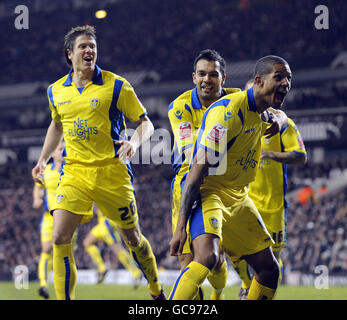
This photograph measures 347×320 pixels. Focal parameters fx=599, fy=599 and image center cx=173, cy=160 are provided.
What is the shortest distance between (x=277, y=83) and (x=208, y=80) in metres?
1.09

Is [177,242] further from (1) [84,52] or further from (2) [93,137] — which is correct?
(1) [84,52]

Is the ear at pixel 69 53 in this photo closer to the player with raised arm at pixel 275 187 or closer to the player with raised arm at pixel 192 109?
the player with raised arm at pixel 192 109

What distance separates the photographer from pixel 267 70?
4.27 m

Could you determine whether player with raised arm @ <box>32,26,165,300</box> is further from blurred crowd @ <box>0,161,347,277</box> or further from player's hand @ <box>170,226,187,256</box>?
blurred crowd @ <box>0,161,347,277</box>

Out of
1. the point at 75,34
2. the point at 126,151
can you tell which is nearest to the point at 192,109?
the point at 126,151

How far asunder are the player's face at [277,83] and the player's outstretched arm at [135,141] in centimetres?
135

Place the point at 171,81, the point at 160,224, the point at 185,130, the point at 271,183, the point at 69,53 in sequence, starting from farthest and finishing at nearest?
the point at 171,81, the point at 160,224, the point at 271,183, the point at 69,53, the point at 185,130

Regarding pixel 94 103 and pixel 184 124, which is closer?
pixel 184 124

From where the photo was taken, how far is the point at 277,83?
426 cm

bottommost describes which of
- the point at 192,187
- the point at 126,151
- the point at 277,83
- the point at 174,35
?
the point at 192,187

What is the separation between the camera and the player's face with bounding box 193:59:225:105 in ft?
17.2

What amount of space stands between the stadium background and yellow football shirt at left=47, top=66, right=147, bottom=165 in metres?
10.1

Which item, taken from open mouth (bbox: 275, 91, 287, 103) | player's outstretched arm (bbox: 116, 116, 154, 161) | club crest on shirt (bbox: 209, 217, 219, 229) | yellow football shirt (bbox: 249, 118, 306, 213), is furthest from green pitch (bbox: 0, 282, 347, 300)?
open mouth (bbox: 275, 91, 287, 103)
